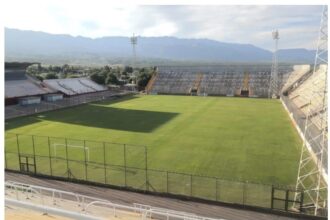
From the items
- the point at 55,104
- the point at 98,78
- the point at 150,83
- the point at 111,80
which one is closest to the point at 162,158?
Result: the point at 55,104

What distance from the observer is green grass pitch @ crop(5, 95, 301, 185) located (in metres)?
18.4

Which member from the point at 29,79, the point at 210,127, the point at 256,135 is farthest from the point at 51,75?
the point at 256,135

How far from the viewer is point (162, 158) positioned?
64.8 feet

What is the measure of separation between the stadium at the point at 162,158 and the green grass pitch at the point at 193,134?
0.08m

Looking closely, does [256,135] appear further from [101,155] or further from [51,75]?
[51,75]

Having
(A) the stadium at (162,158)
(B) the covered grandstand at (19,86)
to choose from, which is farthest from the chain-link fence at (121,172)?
(B) the covered grandstand at (19,86)

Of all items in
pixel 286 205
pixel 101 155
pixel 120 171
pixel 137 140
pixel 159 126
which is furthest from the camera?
pixel 159 126

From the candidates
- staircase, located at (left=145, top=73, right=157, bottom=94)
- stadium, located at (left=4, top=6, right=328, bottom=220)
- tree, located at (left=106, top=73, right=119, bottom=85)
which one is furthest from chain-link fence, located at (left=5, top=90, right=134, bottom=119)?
tree, located at (left=106, top=73, right=119, bottom=85)

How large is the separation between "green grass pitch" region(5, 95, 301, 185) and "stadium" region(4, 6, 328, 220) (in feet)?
0.28

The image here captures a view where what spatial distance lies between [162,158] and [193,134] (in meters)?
6.81

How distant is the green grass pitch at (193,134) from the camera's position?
1839cm

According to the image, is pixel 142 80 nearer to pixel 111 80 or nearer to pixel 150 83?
pixel 150 83

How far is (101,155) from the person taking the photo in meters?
20.2

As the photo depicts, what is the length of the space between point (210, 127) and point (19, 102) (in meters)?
24.9
